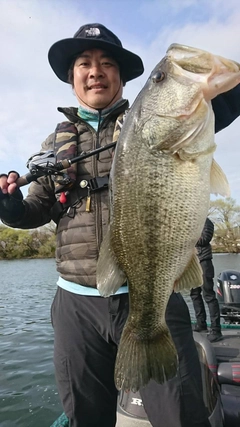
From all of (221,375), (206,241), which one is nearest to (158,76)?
(221,375)

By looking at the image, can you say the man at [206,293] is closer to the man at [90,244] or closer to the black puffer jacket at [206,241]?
the black puffer jacket at [206,241]

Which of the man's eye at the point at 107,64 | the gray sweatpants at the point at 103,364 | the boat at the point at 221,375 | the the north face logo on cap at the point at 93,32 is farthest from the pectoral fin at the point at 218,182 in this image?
the boat at the point at 221,375

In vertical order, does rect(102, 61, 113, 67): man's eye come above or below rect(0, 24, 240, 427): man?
above

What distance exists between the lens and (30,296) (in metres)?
20.0

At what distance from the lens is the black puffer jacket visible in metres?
7.37

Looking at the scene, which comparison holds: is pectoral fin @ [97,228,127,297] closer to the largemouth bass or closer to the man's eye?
the largemouth bass

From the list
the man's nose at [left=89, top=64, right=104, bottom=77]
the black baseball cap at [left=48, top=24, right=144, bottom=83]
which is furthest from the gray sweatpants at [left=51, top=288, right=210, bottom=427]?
the black baseball cap at [left=48, top=24, right=144, bottom=83]

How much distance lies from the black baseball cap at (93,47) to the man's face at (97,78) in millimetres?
64

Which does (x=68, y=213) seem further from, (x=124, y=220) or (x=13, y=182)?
(x=124, y=220)

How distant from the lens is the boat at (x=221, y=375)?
3.19 metres

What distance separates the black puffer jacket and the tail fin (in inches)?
206

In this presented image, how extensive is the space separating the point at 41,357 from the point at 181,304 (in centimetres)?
760

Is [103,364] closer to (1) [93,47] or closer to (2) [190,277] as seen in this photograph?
(2) [190,277]

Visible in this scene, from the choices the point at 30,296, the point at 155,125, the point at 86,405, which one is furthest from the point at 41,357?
the point at 30,296
